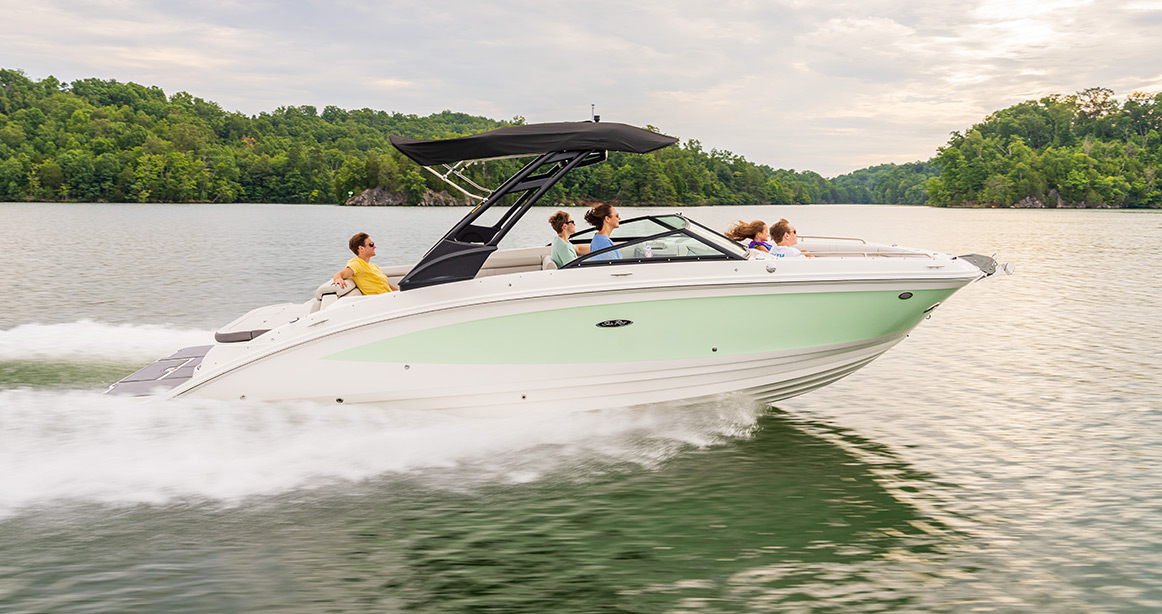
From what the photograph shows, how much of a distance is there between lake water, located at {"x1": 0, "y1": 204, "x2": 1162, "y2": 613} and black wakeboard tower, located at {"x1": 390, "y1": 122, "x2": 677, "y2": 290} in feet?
3.92

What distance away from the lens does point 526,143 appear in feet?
18.0

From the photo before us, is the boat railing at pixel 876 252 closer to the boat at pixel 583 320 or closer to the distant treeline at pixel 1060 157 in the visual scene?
the boat at pixel 583 320

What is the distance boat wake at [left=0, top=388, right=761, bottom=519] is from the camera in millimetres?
5008

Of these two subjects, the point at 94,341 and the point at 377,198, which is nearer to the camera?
the point at 94,341

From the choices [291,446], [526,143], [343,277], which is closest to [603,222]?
[526,143]

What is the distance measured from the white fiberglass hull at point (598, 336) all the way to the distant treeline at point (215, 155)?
316 ft

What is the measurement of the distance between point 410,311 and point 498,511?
1.54m

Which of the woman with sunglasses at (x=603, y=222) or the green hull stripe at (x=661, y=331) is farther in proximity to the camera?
the woman with sunglasses at (x=603, y=222)

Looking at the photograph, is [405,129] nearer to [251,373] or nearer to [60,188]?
[60,188]

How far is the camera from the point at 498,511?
470 cm

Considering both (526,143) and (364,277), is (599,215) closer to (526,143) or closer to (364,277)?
(526,143)

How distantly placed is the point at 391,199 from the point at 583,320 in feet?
394

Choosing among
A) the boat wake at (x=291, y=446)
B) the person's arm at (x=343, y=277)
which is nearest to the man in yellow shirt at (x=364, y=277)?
the person's arm at (x=343, y=277)

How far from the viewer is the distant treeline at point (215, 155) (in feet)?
377
